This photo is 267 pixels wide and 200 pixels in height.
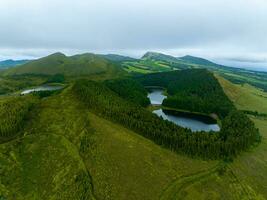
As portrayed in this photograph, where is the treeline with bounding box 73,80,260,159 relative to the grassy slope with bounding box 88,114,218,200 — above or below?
above

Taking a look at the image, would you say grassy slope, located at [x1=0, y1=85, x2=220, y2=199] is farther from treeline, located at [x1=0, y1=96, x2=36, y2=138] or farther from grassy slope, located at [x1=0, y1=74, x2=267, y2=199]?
treeline, located at [x1=0, y1=96, x2=36, y2=138]

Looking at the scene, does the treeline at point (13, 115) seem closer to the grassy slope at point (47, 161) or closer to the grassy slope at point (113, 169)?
the grassy slope at point (47, 161)

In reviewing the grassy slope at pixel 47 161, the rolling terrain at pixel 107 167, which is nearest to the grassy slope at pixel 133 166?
the rolling terrain at pixel 107 167

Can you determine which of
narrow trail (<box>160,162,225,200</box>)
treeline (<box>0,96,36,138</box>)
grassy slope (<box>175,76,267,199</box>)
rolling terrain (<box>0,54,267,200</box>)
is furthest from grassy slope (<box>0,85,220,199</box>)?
grassy slope (<box>175,76,267,199</box>)

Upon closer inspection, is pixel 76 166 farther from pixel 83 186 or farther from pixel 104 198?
pixel 104 198

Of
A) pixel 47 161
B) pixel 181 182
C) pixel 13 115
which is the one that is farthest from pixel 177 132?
pixel 13 115

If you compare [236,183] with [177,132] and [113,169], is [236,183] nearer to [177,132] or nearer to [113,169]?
[177,132]

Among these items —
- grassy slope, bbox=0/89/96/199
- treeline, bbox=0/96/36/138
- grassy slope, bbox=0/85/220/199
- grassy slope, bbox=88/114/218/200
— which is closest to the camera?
grassy slope, bbox=88/114/218/200
